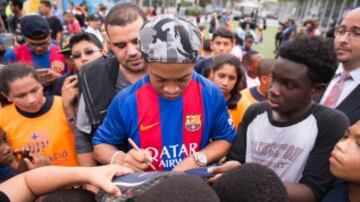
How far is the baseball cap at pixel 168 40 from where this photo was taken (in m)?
1.33

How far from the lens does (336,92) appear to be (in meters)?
2.68

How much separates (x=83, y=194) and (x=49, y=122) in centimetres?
154

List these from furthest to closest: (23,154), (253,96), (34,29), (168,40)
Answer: (34,29) → (253,96) → (23,154) → (168,40)

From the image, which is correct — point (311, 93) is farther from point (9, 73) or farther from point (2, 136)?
point (9, 73)

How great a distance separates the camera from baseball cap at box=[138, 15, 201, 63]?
1.33 metres

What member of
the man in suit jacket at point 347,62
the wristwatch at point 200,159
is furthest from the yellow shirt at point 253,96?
the wristwatch at point 200,159

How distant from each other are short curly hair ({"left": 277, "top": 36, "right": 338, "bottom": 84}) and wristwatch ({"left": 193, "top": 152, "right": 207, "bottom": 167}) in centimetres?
68

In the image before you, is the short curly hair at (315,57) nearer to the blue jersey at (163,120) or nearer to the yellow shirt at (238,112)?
the blue jersey at (163,120)

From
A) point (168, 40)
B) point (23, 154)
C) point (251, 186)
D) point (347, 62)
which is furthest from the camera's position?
point (347, 62)

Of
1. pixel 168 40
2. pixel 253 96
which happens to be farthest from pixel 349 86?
pixel 168 40

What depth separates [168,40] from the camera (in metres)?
1.33

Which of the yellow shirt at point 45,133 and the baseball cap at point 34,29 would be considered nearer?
the yellow shirt at point 45,133

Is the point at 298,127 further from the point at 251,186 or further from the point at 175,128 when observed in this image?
the point at 251,186

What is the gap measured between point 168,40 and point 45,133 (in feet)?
4.67
